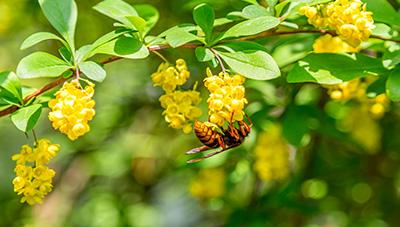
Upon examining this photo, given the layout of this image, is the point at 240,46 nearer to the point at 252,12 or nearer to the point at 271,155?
the point at 252,12

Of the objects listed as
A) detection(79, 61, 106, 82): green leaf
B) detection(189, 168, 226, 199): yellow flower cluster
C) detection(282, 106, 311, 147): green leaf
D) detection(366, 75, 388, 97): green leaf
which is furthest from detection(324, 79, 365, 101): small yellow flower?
detection(189, 168, 226, 199): yellow flower cluster

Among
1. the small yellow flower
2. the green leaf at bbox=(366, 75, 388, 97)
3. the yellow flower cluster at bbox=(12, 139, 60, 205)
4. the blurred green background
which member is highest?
the yellow flower cluster at bbox=(12, 139, 60, 205)

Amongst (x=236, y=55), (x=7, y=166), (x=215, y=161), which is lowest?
(x=7, y=166)

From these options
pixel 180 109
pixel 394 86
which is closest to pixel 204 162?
pixel 180 109

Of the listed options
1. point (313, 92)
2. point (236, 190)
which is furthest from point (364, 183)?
point (313, 92)

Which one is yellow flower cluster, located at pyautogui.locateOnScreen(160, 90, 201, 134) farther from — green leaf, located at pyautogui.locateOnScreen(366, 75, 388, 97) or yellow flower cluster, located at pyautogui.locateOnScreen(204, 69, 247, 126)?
green leaf, located at pyautogui.locateOnScreen(366, 75, 388, 97)

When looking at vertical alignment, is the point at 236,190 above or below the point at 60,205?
above

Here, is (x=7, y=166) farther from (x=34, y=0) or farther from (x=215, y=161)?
(x=215, y=161)

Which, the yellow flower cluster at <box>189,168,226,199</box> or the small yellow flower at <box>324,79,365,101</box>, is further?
the yellow flower cluster at <box>189,168,226,199</box>
